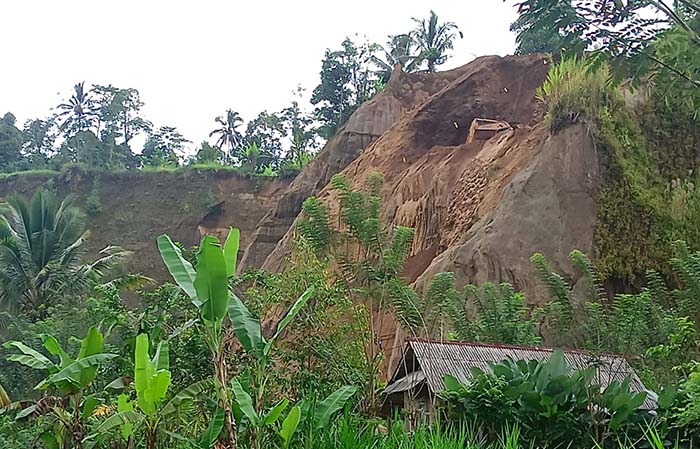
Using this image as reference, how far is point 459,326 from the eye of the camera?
12.5m

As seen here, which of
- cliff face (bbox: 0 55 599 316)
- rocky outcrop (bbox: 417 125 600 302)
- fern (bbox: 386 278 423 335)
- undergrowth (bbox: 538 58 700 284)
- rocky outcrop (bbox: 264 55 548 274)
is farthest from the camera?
rocky outcrop (bbox: 264 55 548 274)

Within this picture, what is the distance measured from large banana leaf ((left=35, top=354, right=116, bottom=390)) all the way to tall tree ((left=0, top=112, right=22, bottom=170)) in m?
42.9

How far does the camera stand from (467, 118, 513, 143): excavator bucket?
79.4ft

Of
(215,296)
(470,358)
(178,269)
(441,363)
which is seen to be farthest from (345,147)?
(215,296)

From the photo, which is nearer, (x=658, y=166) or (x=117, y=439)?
(x=117, y=439)

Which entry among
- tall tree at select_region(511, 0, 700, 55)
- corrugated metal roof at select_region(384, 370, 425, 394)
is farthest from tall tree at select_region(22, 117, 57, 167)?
tall tree at select_region(511, 0, 700, 55)

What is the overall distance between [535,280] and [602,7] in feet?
37.6

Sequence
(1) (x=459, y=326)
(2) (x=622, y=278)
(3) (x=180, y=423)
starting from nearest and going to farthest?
(3) (x=180, y=423), (1) (x=459, y=326), (2) (x=622, y=278)

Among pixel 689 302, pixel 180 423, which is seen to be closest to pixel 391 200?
pixel 689 302

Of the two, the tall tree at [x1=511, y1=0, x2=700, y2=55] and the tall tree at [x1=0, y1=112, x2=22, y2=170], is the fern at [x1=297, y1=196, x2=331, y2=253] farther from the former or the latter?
the tall tree at [x1=0, y1=112, x2=22, y2=170]

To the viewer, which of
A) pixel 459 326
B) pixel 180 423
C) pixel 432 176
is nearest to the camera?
pixel 180 423

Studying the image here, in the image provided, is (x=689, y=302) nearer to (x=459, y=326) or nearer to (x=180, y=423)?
(x=459, y=326)

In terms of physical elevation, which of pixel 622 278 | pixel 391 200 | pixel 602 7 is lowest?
pixel 622 278

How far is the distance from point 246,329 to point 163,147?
42.1 m
